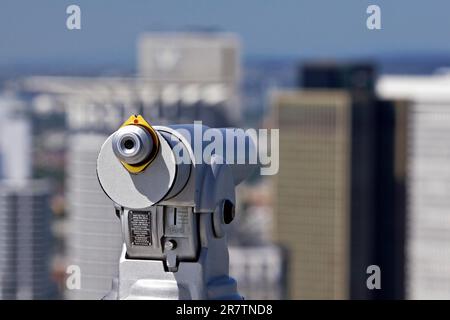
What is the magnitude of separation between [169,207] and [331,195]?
169 ft

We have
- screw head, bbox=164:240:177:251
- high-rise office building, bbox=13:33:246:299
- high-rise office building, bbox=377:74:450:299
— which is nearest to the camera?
screw head, bbox=164:240:177:251

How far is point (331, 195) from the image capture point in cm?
5494

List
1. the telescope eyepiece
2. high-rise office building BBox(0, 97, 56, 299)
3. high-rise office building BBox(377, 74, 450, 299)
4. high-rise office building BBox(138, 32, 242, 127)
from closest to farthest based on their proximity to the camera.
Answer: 1. the telescope eyepiece
2. high-rise office building BBox(0, 97, 56, 299)
3. high-rise office building BBox(138, 32, 242, 127)
4. high-rise office building BBox(377, 74, 450, 299)

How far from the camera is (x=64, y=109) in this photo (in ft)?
126

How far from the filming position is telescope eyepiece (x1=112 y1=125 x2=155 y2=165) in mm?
3469

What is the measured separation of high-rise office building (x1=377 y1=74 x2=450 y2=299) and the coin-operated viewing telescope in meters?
55.2

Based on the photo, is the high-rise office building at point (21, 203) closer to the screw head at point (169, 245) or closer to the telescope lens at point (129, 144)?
the screw head at point (169, 245)

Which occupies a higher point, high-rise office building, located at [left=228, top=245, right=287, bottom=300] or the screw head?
the screw head

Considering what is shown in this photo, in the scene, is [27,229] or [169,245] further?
[27,229]

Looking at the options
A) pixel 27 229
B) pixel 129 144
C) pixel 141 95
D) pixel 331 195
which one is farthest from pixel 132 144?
pixel 331 195

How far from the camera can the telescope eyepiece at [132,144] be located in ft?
11.4

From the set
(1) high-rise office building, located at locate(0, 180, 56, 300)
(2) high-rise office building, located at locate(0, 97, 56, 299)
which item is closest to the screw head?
(1) high-rise office building, located at locate(0, 180, 56, 300)

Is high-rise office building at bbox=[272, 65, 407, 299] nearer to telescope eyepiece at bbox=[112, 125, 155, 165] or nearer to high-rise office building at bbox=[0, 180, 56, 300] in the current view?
high-rise office building at bbox=[0, 180, 56, 300]

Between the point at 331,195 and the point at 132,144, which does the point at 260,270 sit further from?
the point at 132,144
